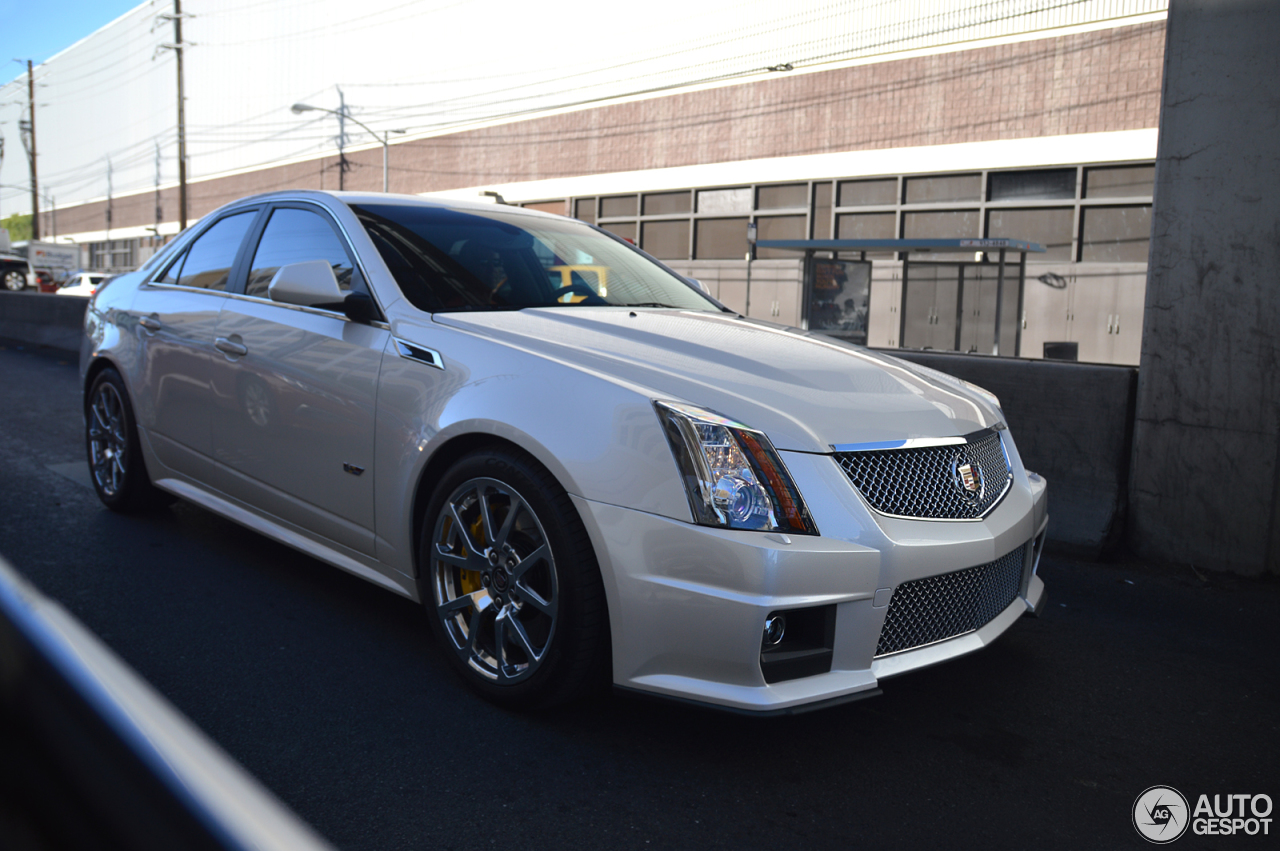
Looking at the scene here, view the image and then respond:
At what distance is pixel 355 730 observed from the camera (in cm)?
300

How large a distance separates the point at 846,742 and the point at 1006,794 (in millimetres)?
473

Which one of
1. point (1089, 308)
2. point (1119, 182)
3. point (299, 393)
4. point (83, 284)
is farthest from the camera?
point (83, 284)

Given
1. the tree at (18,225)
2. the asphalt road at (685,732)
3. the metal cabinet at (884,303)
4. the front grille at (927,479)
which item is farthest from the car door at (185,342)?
the tree at (18,225)

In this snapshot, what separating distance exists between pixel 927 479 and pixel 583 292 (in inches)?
67.3

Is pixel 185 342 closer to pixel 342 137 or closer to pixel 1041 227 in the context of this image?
pixel 1041 227

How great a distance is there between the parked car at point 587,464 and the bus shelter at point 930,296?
39.9 feet

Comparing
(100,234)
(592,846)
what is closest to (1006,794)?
(592,846)

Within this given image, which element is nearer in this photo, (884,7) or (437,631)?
(437,631)

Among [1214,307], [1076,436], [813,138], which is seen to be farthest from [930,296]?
[813,138]

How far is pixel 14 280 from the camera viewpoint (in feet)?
128

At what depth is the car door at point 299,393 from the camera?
3.62 metres

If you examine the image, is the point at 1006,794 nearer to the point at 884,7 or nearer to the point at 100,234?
the point at 884,7

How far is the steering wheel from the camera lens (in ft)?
13.3

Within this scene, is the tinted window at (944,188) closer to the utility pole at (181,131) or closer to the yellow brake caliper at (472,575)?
the yellow brake caliper at (472,575)
